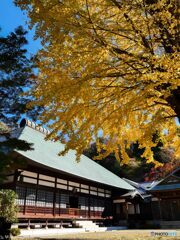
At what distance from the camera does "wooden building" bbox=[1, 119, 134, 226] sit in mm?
13875

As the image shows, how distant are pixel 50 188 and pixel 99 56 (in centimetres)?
1300

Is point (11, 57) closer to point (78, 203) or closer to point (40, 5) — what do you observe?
point (40, 5)

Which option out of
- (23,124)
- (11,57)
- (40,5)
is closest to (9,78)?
(11,57)

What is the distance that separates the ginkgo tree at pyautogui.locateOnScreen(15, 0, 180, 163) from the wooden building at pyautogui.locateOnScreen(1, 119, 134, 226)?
5.67m

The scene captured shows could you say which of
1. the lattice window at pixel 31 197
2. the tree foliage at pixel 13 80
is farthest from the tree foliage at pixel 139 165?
the tree foliage at pixel 13 80

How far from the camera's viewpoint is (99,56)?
16.0 ft

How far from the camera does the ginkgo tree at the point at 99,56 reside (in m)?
4.63

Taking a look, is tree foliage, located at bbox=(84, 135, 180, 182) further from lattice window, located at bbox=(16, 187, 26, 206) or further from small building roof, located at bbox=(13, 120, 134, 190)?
lattice window, located at bbox=(16, 187, 26, 206)

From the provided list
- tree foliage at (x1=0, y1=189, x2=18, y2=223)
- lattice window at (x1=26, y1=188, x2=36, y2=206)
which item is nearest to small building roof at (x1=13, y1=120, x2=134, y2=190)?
lattice window at (x1=26, y1=188, x2=36, y2=206)

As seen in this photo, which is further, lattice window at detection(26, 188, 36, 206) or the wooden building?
lattice window at detection(26, 188, 36, 206)

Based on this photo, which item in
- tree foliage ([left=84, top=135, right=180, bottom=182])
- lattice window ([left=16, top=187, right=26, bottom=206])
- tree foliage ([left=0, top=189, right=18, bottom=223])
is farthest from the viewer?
tree foliage ([left=84, top=135, right=180, bottom=182])

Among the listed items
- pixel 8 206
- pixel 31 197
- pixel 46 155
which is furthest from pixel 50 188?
pixel 8 206

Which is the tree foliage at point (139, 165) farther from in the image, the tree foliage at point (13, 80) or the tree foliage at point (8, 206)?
the tree foliage at point (13, 80)

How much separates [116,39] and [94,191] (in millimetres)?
17700
